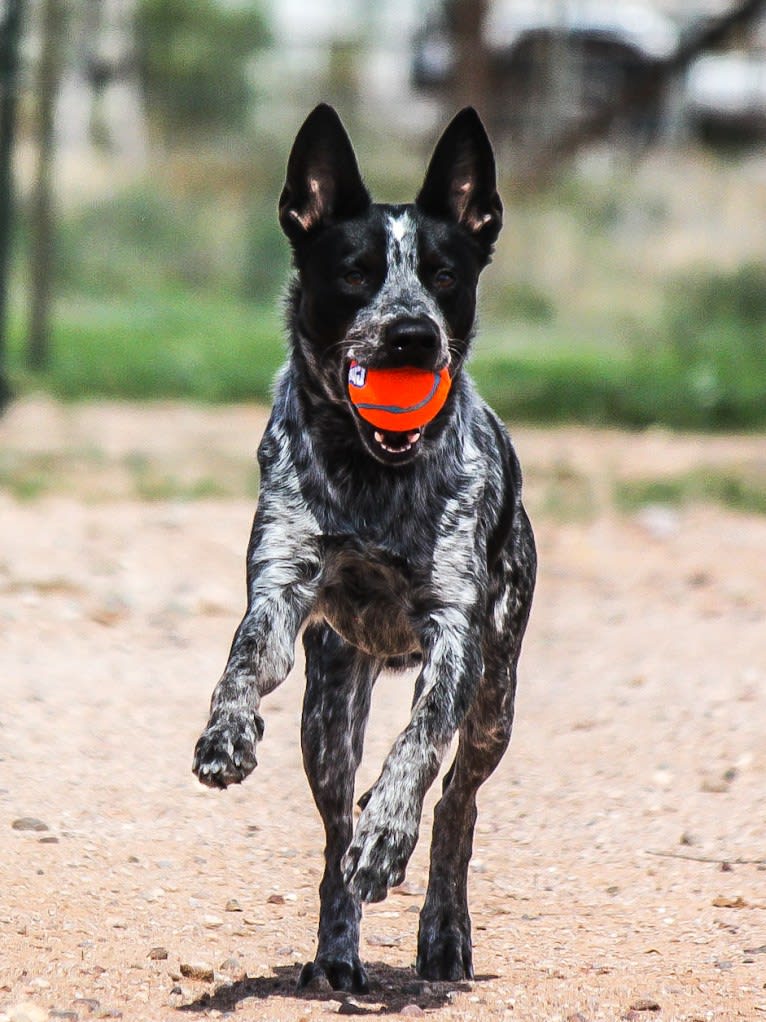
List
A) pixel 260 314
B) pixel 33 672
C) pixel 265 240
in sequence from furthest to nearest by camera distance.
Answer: pixel 265 240
pixel 260 314
pixel 33 672

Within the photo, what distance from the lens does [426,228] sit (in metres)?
4.37

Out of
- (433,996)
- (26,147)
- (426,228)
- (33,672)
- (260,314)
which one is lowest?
(433,996)

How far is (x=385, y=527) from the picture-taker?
13.6ft

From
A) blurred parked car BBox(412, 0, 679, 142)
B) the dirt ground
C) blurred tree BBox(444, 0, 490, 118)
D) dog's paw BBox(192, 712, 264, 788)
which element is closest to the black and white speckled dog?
dog's paw BBox(192, 712, 264, 788)

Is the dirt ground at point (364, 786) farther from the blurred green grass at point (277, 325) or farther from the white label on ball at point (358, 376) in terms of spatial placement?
the blurred green grass at point (277, 325)

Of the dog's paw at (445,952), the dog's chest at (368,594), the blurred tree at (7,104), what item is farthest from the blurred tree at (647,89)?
the dog's paw at (445,952)

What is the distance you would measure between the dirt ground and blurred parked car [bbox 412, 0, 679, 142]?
1468 centimetres

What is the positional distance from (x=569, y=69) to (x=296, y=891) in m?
22.9

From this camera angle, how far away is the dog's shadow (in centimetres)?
381

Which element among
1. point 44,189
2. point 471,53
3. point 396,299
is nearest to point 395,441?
point 396,299

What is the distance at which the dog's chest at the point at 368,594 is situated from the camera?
13.5ft

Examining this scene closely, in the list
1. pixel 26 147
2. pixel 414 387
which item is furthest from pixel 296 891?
pixel 26 147

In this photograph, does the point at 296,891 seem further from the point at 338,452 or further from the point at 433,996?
the point at 338,452

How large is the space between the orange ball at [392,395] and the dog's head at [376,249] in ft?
0.14
